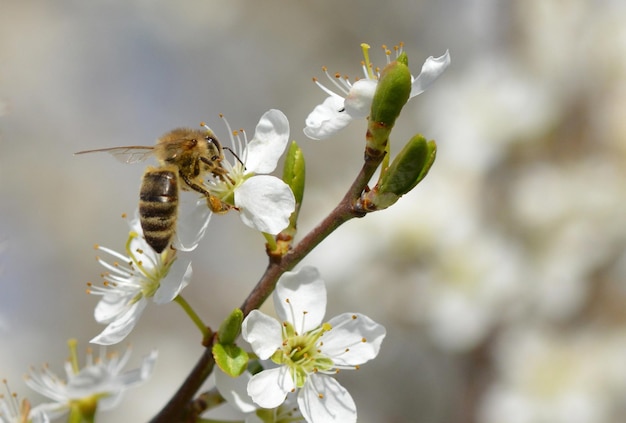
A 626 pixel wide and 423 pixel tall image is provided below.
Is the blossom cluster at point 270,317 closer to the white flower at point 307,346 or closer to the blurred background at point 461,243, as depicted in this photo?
the white flower at point 307,346

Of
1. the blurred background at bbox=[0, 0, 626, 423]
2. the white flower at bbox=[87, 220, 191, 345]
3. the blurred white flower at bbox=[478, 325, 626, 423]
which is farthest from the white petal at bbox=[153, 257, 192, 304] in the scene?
the blurred white flower at bbox=[478, 325, 626, 423]

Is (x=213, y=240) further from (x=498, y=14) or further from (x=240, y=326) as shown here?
(x=240, y=326)

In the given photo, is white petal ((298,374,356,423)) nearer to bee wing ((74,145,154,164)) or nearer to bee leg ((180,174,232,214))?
bee leg ((180,174,232,214))

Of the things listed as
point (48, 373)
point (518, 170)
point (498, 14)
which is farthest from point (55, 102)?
point (48, 373)

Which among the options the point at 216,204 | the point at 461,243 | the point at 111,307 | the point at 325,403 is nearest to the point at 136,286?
the point at 111,307

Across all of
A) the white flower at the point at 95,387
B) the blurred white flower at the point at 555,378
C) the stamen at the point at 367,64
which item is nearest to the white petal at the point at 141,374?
the white flower at the point at 95,387

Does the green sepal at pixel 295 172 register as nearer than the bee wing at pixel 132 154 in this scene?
Yes

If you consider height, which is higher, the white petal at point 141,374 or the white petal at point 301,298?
the white petal at point 301,298
